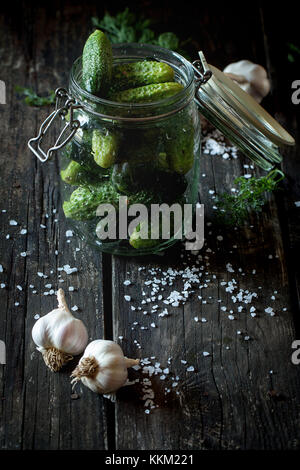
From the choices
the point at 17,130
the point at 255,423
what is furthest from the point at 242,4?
the point at 255,423

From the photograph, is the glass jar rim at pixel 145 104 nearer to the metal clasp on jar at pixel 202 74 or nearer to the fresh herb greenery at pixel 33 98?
the metal clasp on jar at pixel 202 74

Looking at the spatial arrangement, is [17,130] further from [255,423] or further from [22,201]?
[255,423]

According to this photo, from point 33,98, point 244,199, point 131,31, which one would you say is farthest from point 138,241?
point 131,31

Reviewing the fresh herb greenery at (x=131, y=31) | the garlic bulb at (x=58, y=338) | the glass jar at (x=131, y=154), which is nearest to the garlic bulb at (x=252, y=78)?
the fresh herb greenery at (x=131, y=31)

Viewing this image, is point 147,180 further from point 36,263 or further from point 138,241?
point 36,263

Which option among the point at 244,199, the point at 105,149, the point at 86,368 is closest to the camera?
the point at 86,368

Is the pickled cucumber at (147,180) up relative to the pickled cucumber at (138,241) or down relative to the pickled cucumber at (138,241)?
up

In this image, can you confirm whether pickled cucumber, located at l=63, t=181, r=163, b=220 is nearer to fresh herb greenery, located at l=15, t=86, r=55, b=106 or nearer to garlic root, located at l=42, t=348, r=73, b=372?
garlic root, located at l=42, t=348, r=73, b=372

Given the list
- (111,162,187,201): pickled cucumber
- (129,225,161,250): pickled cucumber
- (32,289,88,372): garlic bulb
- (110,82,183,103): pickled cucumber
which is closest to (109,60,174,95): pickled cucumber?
(110,82,183,103): pickled cucumber
